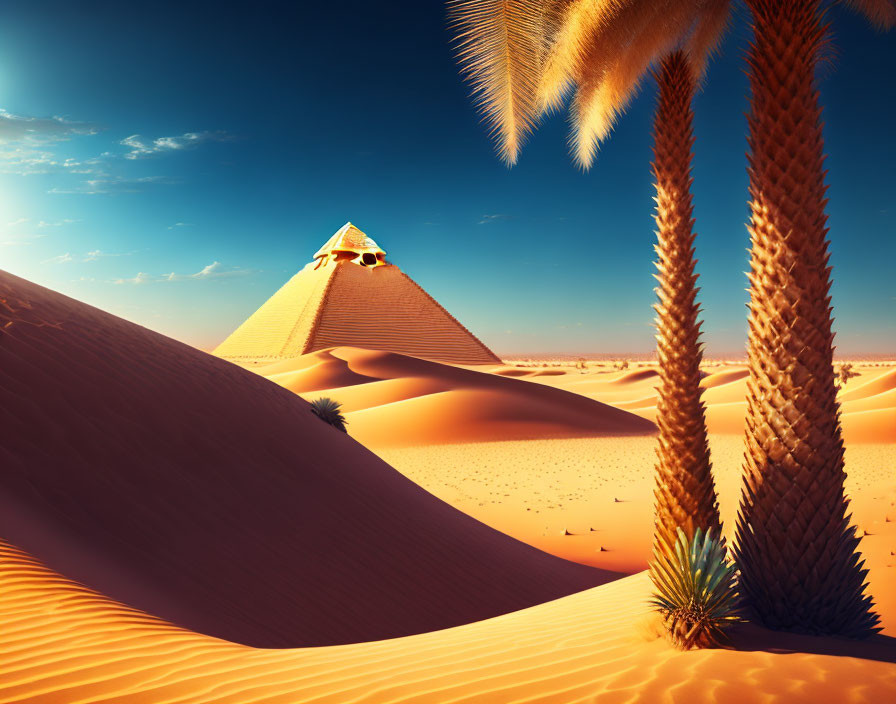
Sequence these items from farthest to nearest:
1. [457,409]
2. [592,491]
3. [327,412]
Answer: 1. [457,409]
2. [592,491]
3. [327,412]

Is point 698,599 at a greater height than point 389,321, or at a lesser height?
lesser

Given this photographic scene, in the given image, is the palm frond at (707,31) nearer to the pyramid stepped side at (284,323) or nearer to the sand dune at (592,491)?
the sand dune at (592,491)

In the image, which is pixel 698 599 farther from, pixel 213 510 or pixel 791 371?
pixel 213 510

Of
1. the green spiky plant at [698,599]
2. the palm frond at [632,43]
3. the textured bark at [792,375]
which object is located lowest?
the green spiky plant at [698,599]

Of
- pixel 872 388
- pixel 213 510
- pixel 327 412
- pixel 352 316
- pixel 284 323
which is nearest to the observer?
pixel 213 510

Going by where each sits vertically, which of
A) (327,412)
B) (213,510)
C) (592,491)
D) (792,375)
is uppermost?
(327,412)

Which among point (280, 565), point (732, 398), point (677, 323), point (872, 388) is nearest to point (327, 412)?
point (280, 565)

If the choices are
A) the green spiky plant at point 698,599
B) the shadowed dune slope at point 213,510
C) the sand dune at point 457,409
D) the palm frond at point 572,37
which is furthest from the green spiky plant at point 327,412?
the green spiky plant at point 698,599

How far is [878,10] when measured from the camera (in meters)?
5.50

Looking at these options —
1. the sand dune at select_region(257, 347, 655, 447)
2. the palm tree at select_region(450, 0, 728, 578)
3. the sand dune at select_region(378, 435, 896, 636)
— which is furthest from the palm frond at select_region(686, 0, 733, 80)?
the sand dune at select_region(257, 347, 655, 447)

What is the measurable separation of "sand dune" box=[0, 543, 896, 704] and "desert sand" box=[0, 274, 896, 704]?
16 millimetres

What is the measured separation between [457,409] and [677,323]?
19.5m

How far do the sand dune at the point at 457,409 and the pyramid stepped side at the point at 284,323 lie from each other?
45.8 meters

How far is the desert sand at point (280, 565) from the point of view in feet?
10.1
